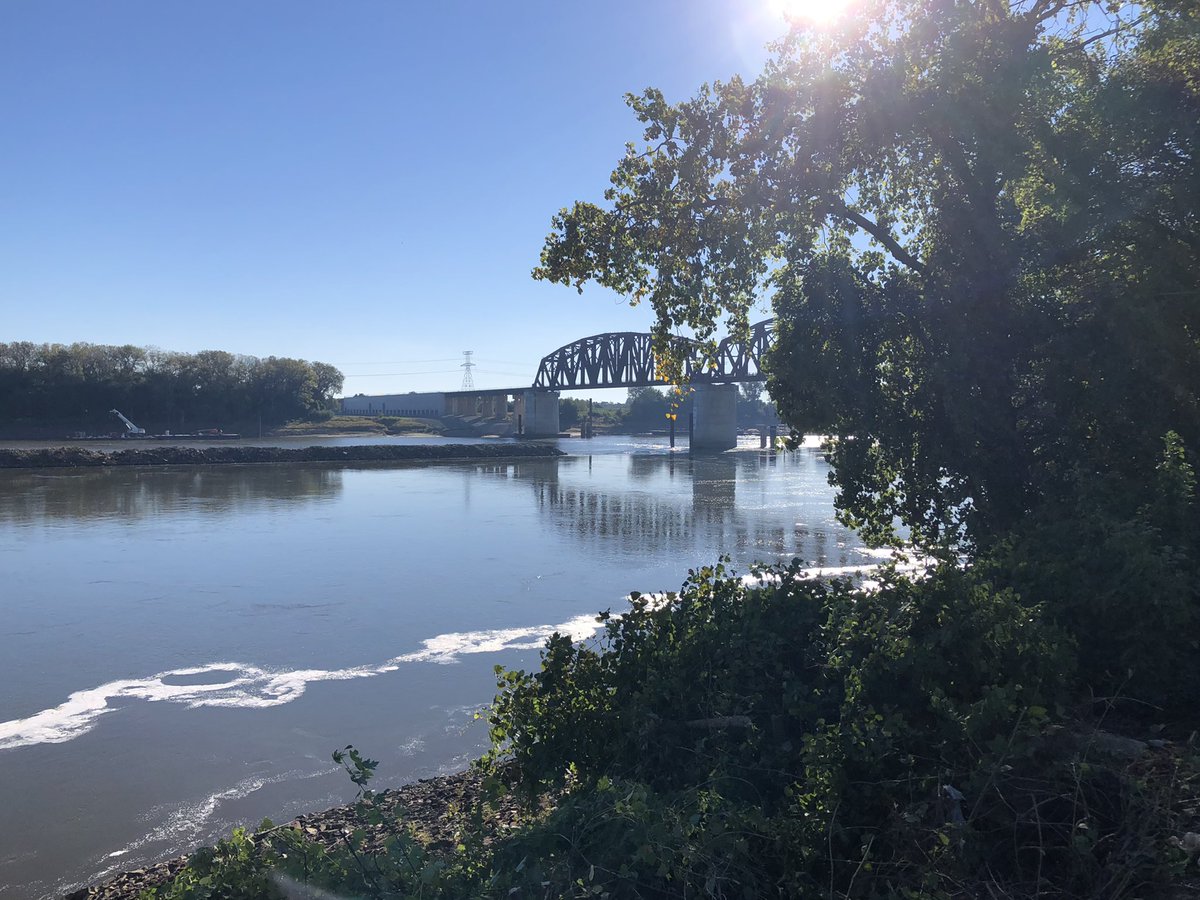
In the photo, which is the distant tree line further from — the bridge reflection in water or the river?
the river

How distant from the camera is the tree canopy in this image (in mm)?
7902

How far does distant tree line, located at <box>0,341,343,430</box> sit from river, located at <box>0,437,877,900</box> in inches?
3437

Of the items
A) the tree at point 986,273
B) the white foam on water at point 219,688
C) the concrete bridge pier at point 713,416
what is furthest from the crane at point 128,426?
the tree at point 986,273

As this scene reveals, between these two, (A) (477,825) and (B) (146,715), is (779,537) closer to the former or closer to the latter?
(B) (146,715)

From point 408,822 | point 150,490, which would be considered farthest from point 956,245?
point 150,490

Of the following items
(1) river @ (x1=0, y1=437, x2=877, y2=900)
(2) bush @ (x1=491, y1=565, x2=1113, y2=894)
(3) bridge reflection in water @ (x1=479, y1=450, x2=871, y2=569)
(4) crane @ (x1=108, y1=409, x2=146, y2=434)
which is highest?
(4) crane @ (x1=108, y1=409, x2=146, y2=434)

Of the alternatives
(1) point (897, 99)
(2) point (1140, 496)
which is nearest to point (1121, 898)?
(2) point (1140, 496)

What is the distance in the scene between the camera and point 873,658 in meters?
5.05

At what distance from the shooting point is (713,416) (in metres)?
105

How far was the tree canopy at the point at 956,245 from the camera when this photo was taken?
7902mm

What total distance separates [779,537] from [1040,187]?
18.0m

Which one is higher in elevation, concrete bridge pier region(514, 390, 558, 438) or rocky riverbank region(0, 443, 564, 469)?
concrete bridge pier region(514, 390, 558, 438)

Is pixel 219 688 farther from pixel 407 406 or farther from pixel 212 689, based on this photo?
pixel 407 406

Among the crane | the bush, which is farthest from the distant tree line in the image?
the bush
